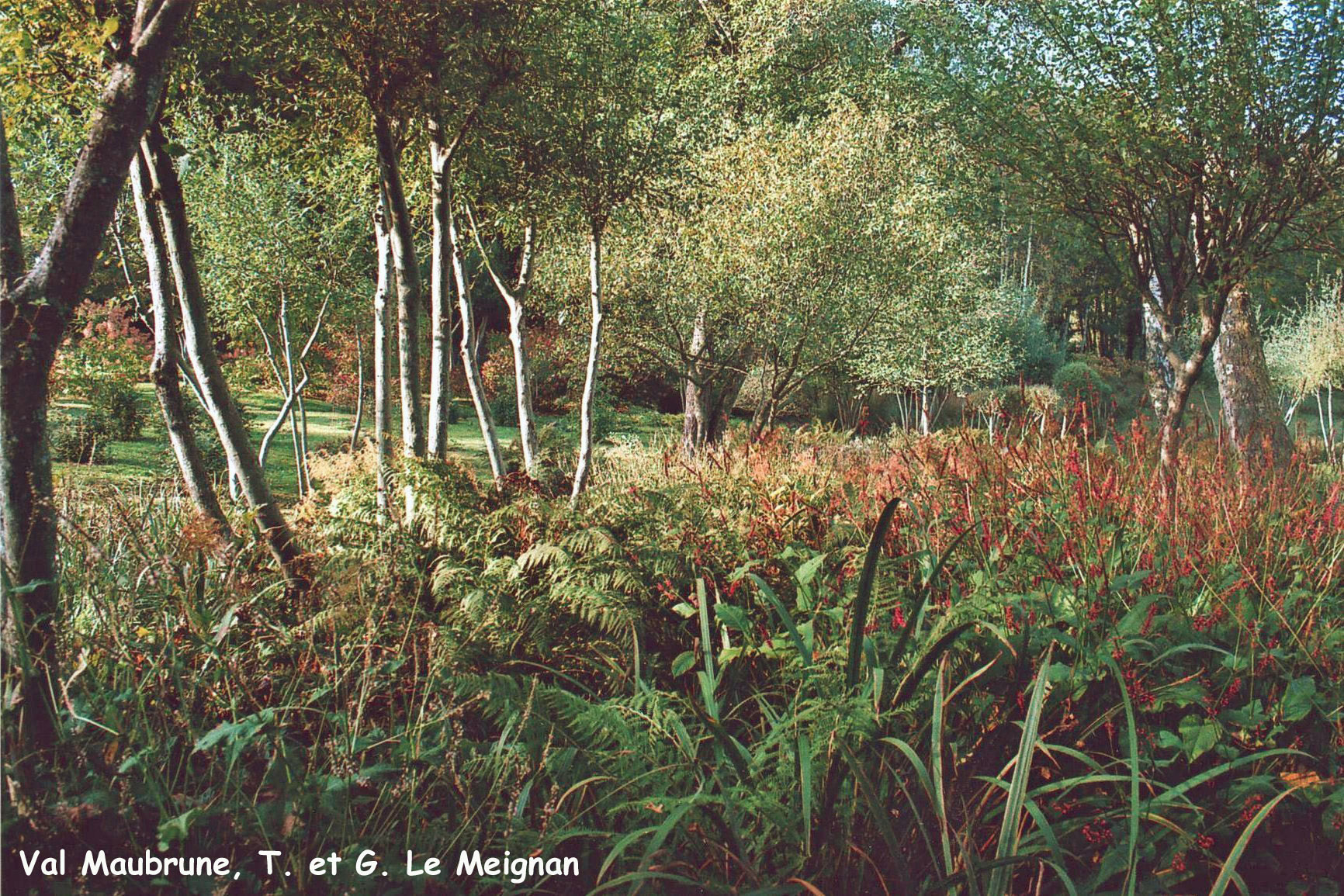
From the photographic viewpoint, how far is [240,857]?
2182 millimetres

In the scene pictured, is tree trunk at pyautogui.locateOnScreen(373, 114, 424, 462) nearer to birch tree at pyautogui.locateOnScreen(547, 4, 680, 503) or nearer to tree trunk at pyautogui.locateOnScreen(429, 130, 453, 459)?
tree trunk at pyautogui.locateOnScreen(429, 130, 453, 459)

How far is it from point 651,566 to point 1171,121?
490cm

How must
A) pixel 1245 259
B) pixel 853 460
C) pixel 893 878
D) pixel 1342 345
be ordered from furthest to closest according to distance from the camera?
pixel 1342 345
pixel 853 460
pixel 1245 259
pixel 893 878

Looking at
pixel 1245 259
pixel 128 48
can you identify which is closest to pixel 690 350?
pixel 1245 259

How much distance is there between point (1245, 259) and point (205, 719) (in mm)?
6565

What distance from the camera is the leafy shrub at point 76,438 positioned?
42.9 feet

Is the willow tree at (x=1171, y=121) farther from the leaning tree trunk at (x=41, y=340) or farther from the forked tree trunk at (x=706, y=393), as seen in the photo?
the forked tree trunk at (x=706, y=393)

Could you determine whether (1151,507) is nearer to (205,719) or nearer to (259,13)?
(205,719)

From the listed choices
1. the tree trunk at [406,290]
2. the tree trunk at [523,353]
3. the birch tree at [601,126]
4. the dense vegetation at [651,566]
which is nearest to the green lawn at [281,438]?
the dense vegetation at [651,566]

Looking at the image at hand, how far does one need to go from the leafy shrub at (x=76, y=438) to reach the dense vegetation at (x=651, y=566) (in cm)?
457

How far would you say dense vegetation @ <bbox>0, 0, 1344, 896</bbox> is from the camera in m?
2.23

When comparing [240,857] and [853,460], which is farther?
[853,460]

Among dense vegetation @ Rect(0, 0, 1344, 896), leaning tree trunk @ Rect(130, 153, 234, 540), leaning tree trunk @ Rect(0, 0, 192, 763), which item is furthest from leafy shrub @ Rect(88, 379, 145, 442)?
leaning tree trunk @ Rect(0, 0, 192, 763)

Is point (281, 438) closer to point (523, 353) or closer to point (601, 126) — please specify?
point (523, 353)
